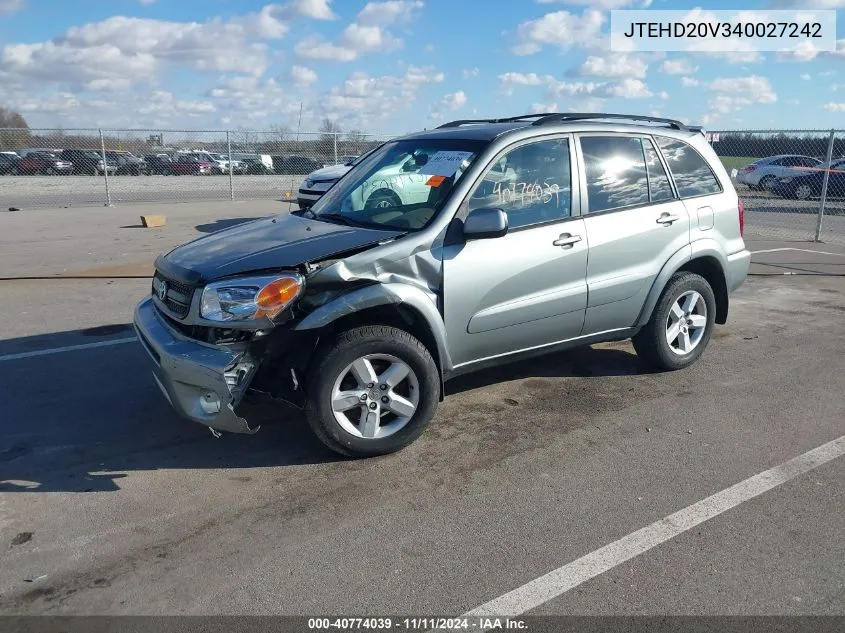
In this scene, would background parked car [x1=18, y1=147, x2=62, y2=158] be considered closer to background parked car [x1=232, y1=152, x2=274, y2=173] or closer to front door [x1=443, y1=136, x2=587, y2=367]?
background parked car [x1=232, y1=152, x2=274, y2=173]

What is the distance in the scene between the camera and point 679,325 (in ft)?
18.2

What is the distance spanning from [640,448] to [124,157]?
2962cm

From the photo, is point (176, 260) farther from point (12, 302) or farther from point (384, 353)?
point (12, 302)

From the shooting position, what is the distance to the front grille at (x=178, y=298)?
402 centimetres

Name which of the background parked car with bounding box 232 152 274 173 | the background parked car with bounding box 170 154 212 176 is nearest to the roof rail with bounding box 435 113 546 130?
the background parked car with bounding box 232 152 274 173

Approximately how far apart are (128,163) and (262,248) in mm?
28126

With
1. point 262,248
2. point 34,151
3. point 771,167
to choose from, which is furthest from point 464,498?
point 34,151

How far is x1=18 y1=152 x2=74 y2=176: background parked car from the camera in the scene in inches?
1143

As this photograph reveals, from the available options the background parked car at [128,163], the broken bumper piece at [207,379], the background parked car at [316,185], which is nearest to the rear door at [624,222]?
the broken bumper piece at [207,379]

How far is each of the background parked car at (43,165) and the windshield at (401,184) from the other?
27.7m

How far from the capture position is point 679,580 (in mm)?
3023

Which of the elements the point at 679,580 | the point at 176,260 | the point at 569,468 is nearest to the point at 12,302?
the point at 176,260

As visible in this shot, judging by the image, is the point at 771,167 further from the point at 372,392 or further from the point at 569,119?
the point at 372,392

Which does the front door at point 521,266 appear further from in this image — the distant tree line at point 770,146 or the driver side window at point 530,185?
the distant tree line at point 770,146
